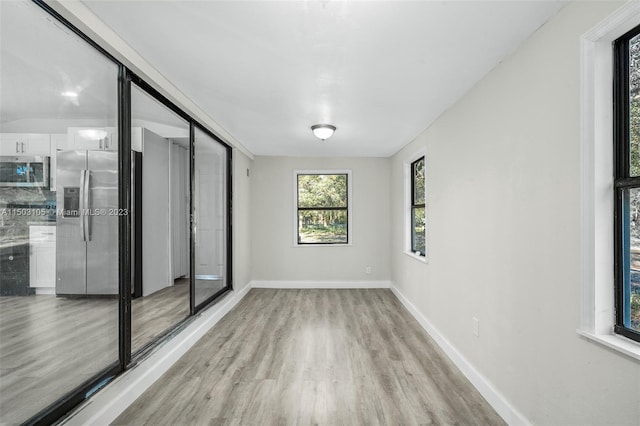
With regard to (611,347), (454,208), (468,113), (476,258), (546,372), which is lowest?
(546,372)

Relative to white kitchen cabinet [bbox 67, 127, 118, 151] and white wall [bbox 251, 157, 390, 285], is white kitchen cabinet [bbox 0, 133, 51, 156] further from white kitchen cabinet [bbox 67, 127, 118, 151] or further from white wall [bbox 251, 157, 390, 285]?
white wall [bbox 251, 157, 390, 285]

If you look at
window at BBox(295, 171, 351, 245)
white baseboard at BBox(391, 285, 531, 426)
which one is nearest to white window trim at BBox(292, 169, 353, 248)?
window at BBox(295, 171, 351, 245)

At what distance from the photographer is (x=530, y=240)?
2027mm

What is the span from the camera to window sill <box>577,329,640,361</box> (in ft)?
4.48

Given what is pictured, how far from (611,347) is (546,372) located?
0.53m

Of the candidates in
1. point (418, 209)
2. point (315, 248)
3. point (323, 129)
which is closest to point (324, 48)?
point (323, 129)

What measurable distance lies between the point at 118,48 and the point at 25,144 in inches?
33.0

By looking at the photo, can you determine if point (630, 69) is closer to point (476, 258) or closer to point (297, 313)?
point (476, 258)

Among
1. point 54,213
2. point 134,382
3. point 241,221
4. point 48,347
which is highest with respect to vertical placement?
point 54,213

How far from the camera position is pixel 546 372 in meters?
1.88

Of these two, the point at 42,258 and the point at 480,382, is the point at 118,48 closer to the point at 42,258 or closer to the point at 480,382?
the point at 42,258

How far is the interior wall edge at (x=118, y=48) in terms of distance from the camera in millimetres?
1747

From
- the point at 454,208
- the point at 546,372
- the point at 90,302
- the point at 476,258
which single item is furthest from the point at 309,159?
the point at 546,372

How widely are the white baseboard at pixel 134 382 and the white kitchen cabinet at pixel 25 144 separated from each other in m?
1.43
